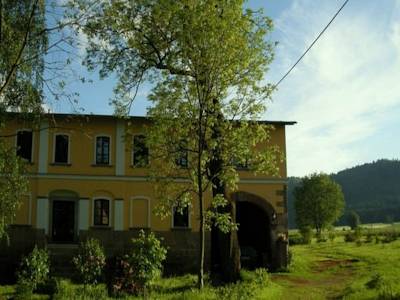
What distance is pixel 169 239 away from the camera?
28.4 meters

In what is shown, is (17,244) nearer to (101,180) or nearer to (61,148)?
(101,180)

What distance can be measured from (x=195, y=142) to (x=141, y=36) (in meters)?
4.04

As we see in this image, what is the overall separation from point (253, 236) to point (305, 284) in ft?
32.4

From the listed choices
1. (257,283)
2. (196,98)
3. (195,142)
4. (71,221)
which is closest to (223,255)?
(257,283)

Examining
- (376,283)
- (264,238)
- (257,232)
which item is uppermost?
(257,232)

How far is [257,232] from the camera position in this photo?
32281 mm

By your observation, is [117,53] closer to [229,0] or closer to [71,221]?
[229,0]

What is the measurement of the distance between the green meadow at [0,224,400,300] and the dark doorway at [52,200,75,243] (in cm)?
702

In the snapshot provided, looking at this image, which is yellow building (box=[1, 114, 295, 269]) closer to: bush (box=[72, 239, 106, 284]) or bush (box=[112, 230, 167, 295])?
bush (box=[72, 239, 106, 284])

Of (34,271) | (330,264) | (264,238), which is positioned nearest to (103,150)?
(264,238)

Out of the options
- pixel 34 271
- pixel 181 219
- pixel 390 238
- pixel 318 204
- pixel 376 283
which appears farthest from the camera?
Answer: pixel 318 204

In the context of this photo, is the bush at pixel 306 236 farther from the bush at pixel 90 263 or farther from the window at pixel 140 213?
the bush at pixel 90 263

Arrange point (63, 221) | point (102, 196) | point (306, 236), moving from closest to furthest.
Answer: point (63, 221), point (102, 196), point (306, 236)

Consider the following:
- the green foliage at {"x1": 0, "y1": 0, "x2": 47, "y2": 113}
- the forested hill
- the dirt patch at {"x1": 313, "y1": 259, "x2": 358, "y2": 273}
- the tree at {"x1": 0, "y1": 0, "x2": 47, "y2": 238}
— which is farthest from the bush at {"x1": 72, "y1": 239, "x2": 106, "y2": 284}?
the forested hill
